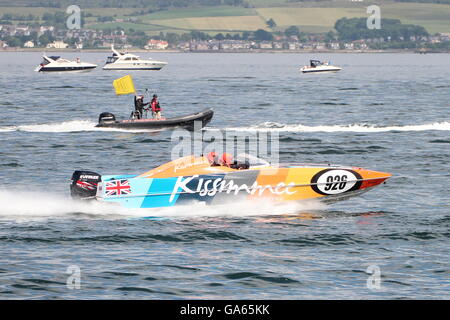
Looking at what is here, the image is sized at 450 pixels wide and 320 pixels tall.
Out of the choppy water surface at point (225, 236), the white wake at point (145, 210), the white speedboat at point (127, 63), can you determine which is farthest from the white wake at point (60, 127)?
the white speedboat at point (127, 63)

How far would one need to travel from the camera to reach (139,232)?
64.3ft

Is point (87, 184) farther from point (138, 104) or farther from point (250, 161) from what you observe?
point (138, 104)

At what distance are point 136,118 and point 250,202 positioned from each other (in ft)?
73.3

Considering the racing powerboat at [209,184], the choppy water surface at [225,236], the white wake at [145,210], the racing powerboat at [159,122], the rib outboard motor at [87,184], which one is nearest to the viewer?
the choppy water surface at [225,236]

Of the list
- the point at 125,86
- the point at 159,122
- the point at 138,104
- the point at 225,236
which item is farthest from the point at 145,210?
the point at 125,86

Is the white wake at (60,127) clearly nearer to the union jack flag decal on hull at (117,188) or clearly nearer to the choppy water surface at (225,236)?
the choppy water surface at (225,236)

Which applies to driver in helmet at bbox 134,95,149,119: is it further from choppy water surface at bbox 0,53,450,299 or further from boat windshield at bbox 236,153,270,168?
boat windshield at bbox 236,153,270,168

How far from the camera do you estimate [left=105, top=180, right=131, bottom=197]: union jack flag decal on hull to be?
69.1 ft

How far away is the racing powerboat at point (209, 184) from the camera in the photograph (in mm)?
20969

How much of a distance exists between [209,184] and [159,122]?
852 inches

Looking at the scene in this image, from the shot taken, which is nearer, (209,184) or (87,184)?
(209,184)

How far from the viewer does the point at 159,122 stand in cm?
4231
